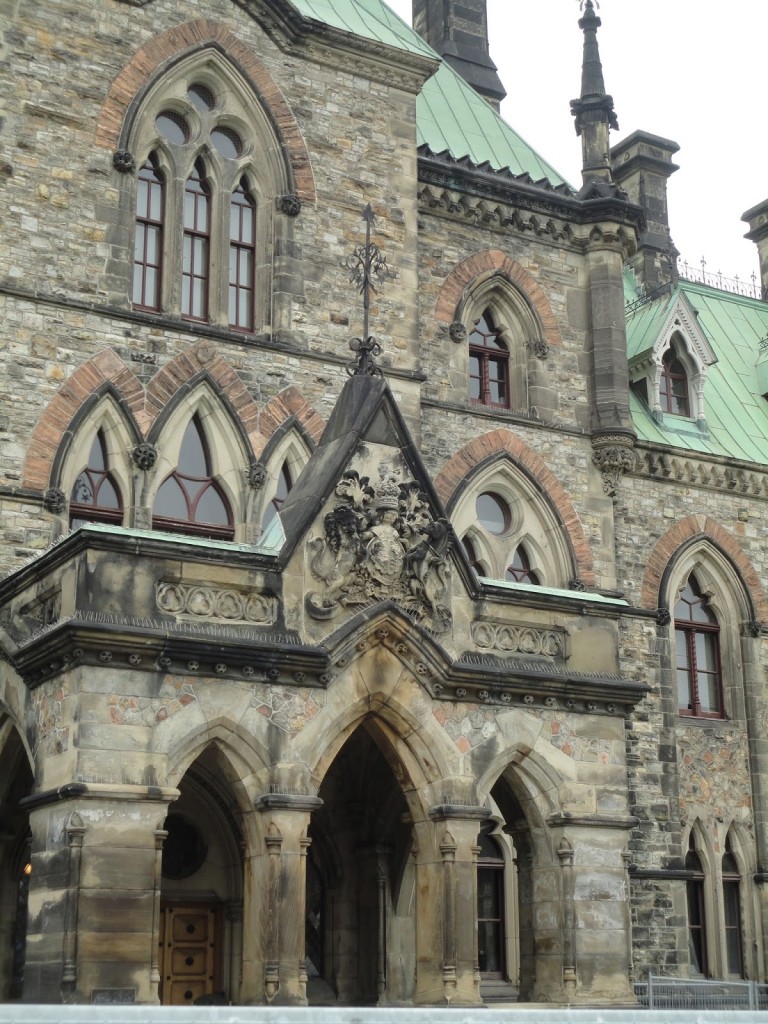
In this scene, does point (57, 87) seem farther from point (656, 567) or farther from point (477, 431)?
point (656, 567)

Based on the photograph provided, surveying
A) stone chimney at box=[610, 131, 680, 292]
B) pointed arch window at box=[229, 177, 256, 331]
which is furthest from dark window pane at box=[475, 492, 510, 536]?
stone chimney at box=[610, 131, 680, 292]

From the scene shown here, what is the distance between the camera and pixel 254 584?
635 inches

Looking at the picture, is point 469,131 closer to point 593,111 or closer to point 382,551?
point 593,111

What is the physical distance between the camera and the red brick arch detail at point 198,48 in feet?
66.7

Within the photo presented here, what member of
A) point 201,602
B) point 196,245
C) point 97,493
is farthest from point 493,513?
point 201,602

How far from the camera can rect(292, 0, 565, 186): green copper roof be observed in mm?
23312

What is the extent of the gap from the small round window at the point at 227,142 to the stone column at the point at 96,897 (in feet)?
32.1

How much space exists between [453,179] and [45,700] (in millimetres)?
11569

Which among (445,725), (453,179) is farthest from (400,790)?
(453,179)

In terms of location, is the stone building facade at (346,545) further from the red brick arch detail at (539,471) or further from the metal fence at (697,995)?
the metal fence at (697,995)

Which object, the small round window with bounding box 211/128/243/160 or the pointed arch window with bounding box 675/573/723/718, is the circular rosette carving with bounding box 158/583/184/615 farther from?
the pointed arch window with bounding box 675/573/723/718

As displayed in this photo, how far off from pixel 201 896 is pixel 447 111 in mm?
13952

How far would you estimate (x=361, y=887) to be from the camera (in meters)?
19.4

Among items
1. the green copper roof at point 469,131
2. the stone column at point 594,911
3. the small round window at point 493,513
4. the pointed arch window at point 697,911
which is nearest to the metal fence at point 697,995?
the pointed arch window at point 697,911
